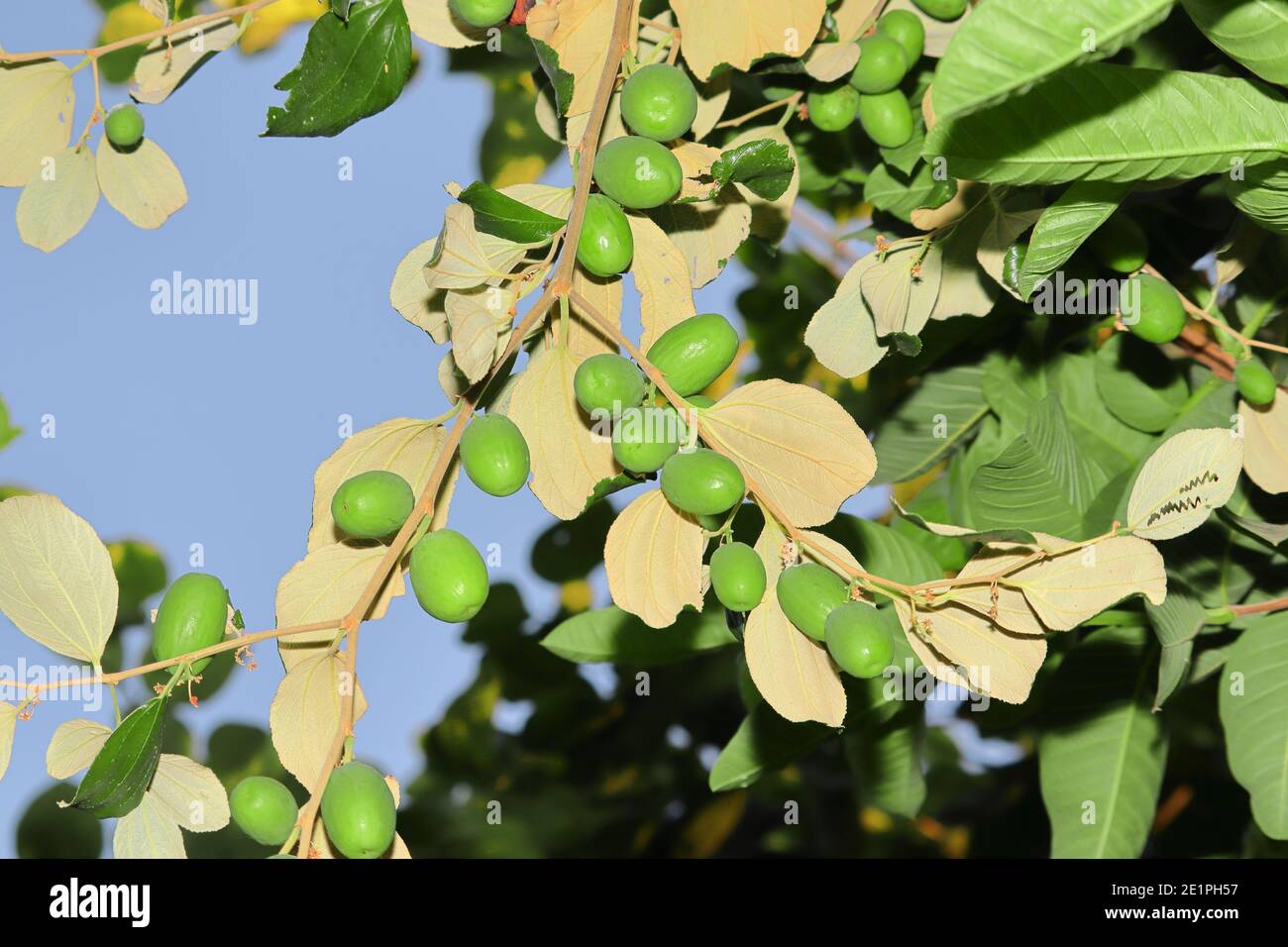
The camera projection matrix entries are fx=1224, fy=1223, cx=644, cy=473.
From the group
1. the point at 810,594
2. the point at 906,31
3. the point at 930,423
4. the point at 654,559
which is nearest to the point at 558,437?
the point at 654,559

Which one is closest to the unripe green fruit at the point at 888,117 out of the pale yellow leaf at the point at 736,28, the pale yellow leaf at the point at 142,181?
the pale yellow leaf at the point at 736,28

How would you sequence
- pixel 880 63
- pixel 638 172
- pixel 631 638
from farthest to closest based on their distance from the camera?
pixel 631 638, pixel 880 63, pixel 638 172

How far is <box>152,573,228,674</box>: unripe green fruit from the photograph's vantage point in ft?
2.47

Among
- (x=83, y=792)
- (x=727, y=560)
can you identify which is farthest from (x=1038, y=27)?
(x=83, y=792)

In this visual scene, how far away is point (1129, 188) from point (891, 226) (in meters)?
0.40

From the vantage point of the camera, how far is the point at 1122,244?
0.98 meters

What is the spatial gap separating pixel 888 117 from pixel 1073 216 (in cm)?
29

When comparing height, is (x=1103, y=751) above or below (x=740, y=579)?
below

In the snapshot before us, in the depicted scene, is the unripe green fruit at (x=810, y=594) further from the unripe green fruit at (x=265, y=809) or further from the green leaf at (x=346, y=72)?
the green leaf at (x=346, y=72)

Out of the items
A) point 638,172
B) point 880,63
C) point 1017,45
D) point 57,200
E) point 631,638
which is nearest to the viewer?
point 1017,45

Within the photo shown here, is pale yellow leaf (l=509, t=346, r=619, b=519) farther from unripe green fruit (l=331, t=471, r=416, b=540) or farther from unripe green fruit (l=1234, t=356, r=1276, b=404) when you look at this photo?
unripe green fruit (l=1234, t=356, r=1276, b=404)

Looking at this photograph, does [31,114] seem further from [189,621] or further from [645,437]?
[645,437]

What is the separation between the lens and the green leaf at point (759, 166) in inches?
30.8

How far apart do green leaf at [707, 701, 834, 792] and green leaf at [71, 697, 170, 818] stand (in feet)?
1.56
